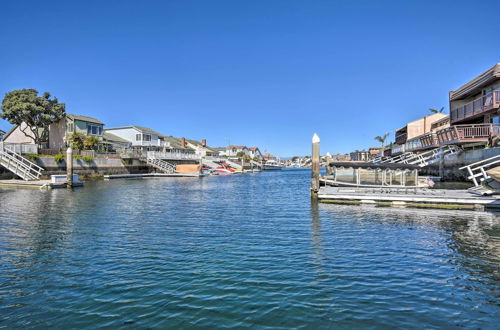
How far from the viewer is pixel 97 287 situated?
8664 mm

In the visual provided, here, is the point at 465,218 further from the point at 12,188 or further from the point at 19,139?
the point at 19,139

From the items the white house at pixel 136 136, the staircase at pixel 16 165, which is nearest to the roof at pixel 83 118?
the white house at pixel 136 136

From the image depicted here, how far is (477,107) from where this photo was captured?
35.6 metres

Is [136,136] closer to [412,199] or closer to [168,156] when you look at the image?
[168,156]

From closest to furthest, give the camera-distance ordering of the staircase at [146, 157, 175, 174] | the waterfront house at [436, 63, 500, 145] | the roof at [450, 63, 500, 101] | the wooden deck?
1. the wooden deck
2. the roof at [450, 63, 500, 101]
3. the waterfront house at [436, 63, 500, 145]
4. the staircase at [146, 157, 175, 174]

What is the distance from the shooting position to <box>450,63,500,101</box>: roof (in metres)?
32.0

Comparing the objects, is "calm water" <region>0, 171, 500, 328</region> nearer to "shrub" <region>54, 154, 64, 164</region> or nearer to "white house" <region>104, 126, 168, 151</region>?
"shrub" <region>54, 154, 64, 164</region>

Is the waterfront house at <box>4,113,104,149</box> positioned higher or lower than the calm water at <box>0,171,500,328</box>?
higher

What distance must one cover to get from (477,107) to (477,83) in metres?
2.84

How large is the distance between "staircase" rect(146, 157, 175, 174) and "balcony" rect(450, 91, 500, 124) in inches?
2143

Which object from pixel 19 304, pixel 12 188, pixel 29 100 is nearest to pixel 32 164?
pixel 12 188

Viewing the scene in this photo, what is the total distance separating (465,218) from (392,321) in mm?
15047

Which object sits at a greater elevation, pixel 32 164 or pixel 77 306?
pixel 32 164

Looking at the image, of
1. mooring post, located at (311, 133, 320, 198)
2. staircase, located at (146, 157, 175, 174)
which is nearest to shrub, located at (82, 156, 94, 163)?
staircase, located at (146, 157, 175, 174)
